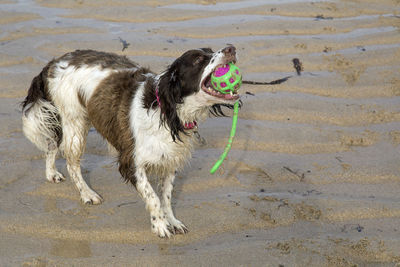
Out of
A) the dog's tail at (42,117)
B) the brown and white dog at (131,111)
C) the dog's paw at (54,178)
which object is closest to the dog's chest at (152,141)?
the brown and white dog at (131,111)

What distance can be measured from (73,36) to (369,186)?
5.06 m

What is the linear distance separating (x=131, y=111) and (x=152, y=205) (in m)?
0.79

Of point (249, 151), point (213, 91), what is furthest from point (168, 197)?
point (249, 151)

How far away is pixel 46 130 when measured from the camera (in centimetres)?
481

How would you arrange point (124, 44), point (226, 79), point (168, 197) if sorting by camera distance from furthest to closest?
point (124, 44) → point (168, 197) → point (226, 79)

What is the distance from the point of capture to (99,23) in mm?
8219

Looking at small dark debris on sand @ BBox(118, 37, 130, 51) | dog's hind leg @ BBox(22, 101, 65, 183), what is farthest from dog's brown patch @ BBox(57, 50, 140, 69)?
small dark debris on sand @ BBox(118, 37, 130, 51)

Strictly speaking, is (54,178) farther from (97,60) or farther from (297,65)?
(297,65)

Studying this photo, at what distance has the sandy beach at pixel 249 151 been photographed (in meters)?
3.96

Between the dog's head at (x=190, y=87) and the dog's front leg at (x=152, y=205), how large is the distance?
0.52m

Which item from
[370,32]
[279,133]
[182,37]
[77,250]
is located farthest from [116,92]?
[370,32]

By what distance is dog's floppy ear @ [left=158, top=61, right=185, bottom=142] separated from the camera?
3.85 m

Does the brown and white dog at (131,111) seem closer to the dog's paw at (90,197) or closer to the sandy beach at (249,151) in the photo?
the dog's paw at (90,197)

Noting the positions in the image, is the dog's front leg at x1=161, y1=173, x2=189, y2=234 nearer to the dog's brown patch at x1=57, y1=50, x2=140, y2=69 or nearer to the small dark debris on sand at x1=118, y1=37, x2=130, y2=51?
the dog's brown patch at x1=57, y1=50, x2=140, y2=69
